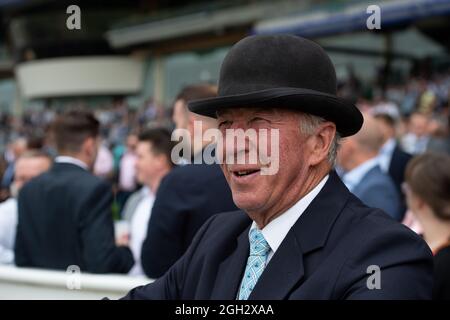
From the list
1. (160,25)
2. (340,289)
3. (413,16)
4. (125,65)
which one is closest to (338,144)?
(340,289)

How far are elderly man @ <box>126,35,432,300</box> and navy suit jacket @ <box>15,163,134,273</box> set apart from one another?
5.28 feet

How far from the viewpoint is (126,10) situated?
1033 inches

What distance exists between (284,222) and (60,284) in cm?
176

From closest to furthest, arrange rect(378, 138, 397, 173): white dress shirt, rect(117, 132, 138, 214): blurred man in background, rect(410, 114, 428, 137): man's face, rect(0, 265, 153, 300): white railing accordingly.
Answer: rect(0, 265, 153, 300): white railing
rect(378, 138, 397, 173): white dress shirt
rect(410, 114, 428, 137): man's face
rect(117, 132, 138, 214): blurred man in background

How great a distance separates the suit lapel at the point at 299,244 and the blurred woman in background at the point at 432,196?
1153 mm

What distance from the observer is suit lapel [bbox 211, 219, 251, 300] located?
185cm

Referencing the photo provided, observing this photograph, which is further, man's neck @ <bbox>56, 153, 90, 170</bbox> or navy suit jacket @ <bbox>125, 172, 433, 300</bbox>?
man's neck @ <bbox>56, 153, 90, 170</bbox>

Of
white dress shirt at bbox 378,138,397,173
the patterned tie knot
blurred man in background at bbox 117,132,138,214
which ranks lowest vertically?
blurred man in background at bbox 117,132,138,214

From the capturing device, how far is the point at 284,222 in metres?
1.87

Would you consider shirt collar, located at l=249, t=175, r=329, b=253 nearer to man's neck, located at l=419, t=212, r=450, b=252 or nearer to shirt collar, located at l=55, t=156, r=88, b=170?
man's neck, located at l=419, t=212, r=450, b=252

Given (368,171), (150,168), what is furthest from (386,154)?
(150,168)

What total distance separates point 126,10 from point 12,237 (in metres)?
23.3

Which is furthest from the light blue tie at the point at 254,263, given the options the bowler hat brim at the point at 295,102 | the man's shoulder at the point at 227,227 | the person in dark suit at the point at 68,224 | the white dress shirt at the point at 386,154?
the white dress shirt at the point at 386,154

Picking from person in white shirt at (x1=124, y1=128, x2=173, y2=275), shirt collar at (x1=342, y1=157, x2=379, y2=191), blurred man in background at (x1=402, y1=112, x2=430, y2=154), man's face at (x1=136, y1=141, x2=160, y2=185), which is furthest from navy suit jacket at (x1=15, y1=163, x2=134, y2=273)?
blurred man in background at (x1=402, y1=112, x2=430, y2=154)
